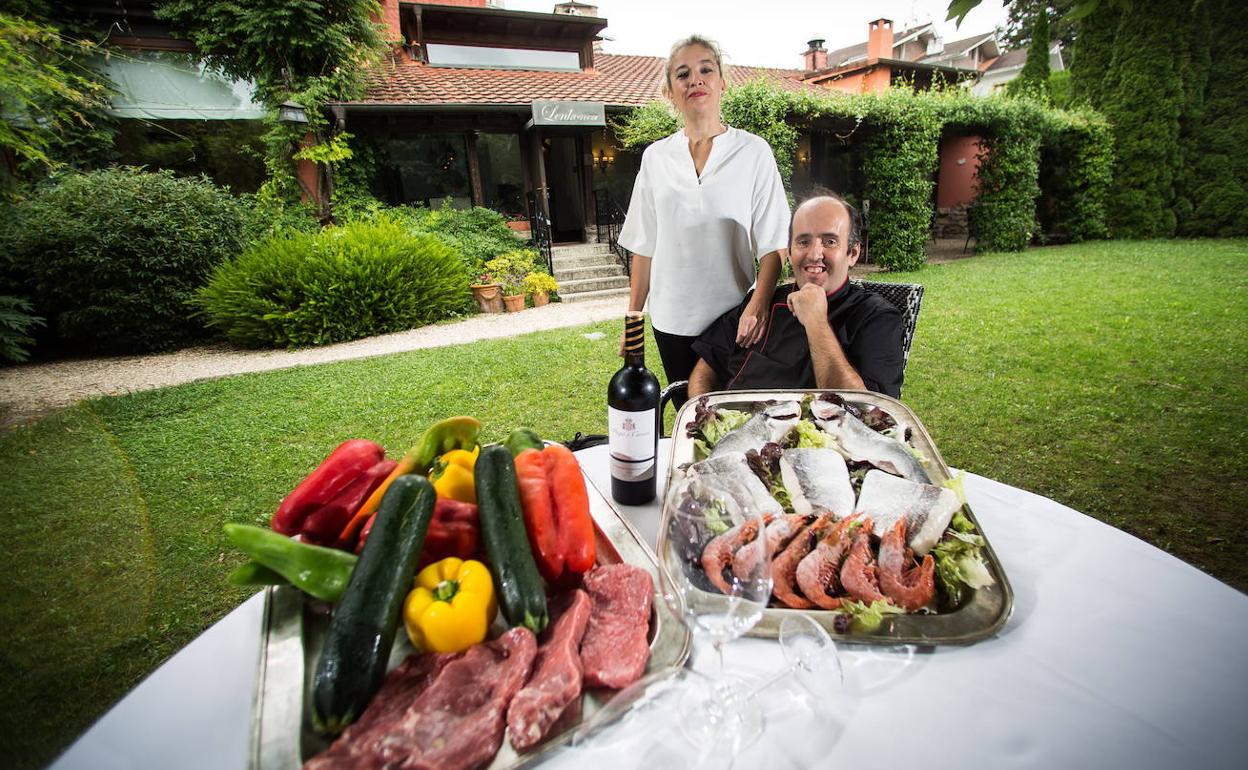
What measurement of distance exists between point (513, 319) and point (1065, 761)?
9.32 metres

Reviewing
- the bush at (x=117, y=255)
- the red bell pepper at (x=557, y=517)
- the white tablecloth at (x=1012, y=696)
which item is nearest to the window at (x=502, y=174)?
the bush at (x=117, y=255)

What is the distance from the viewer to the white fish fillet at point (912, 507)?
1063mm

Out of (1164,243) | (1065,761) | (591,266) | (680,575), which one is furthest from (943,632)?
(1164,243)

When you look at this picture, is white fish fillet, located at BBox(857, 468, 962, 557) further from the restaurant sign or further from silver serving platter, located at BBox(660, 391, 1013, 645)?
the restaurant sign

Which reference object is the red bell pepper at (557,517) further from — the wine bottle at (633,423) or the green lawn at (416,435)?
the green lawn at (416,435)

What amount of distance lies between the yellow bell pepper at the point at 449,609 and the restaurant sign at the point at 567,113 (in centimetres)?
1250

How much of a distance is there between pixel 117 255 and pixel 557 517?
1004 centimetres

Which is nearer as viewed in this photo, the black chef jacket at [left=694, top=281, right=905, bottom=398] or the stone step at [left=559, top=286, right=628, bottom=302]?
the black chef jacket at [left=694, top=281, right=905, bottom=398]

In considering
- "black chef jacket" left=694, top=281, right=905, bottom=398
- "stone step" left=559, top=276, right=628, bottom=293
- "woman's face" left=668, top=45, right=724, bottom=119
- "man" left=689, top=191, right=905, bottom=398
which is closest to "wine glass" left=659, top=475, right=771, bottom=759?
"man" left=689, top=191, right=905, bottom=398

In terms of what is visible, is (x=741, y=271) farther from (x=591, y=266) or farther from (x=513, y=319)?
(x=591, y=266)

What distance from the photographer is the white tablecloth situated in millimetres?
767

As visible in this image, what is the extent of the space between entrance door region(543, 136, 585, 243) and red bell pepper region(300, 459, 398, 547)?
1545cm

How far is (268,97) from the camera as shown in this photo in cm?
1109

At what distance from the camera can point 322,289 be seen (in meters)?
8.11
